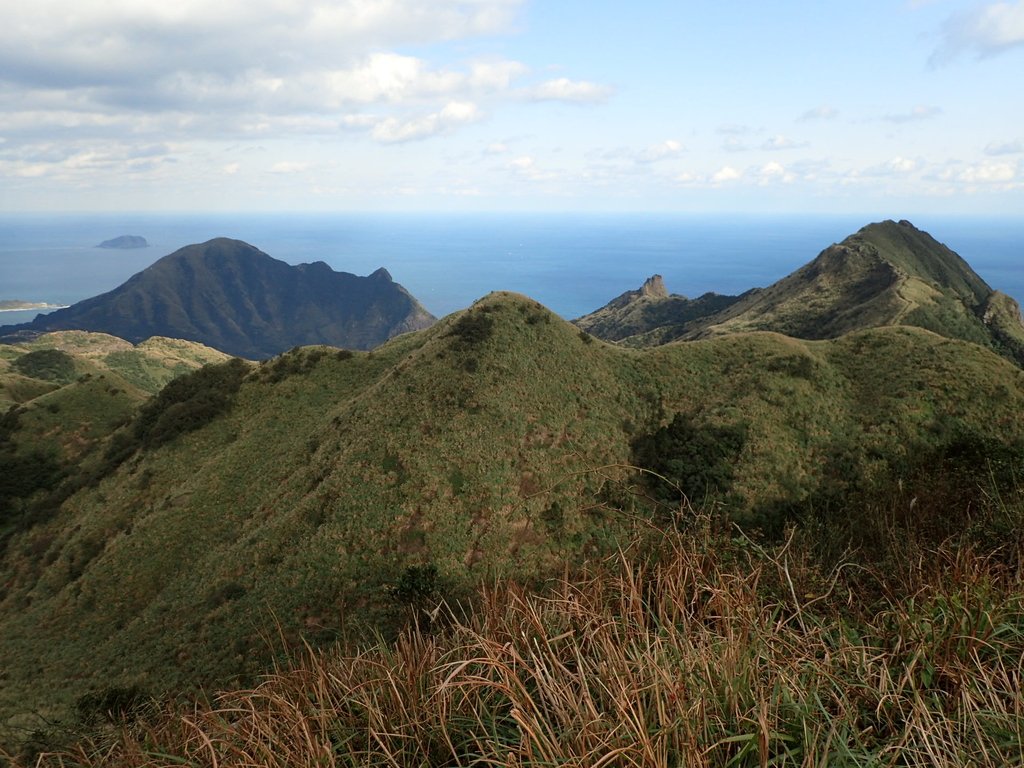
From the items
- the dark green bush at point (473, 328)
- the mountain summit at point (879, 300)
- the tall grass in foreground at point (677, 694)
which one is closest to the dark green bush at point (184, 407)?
the dark green bush at point (473, 328)

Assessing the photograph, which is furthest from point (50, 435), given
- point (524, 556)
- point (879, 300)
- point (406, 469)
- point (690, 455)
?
point (879, 300)

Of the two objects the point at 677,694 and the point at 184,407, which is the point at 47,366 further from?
the point at 677,694

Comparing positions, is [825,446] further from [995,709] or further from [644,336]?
[644,336]

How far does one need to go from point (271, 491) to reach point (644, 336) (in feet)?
509

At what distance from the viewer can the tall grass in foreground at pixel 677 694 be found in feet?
12.5

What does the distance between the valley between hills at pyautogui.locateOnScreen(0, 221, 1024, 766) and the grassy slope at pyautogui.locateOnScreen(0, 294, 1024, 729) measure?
30 centimetres

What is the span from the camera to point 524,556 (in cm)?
4097

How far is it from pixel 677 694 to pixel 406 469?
142 ft

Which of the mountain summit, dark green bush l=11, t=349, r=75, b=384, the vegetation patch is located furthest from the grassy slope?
dark green bush l=11, t=349, r=75, b=384

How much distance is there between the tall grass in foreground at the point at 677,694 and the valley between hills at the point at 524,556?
44mm

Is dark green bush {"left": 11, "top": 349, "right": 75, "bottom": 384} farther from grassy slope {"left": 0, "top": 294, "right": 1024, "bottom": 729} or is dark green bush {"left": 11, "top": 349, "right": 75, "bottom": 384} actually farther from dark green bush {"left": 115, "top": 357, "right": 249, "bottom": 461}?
grassy slope {"left": 0, "top": 294, "right": 1024, "bottom": 729}

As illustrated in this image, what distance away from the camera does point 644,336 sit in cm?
18600

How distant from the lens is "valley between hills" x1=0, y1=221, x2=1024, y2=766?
4.38m

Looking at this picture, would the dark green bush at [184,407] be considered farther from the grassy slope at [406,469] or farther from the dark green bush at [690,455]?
the dark green bush at [690,455]
